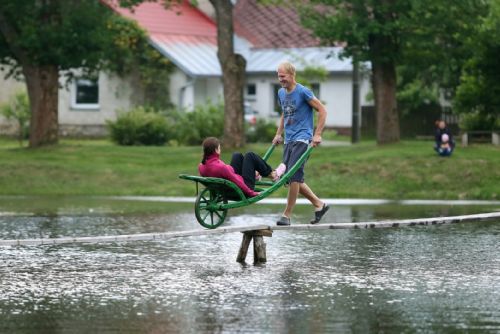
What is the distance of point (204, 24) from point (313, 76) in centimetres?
841

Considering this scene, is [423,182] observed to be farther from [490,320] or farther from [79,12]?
[490,320]

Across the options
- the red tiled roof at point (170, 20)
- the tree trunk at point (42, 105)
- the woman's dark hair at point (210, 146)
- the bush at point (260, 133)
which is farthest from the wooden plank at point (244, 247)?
the red tiled roof at point (170, 20)

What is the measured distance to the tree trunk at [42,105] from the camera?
120 ft

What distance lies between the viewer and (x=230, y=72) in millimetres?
35875

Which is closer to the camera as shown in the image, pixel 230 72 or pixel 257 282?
pixel 257 282

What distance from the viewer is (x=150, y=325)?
1018 cm

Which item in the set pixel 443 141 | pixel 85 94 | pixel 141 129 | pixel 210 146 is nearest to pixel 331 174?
pixel 443 141

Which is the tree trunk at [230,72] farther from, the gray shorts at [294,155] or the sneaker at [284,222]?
the sneaker at [284,222]

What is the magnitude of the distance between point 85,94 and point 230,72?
20.6 m

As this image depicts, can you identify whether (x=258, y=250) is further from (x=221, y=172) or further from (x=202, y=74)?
(x=202, y=74)

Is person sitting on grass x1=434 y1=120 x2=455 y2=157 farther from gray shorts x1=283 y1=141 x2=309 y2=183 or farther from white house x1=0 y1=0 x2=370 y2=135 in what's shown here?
white house x1=0 y1=0 x2=370 y2=135

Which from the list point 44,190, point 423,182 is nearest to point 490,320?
point 423,182

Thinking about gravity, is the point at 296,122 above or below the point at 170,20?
below

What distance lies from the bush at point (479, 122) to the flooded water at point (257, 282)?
1893 cm
